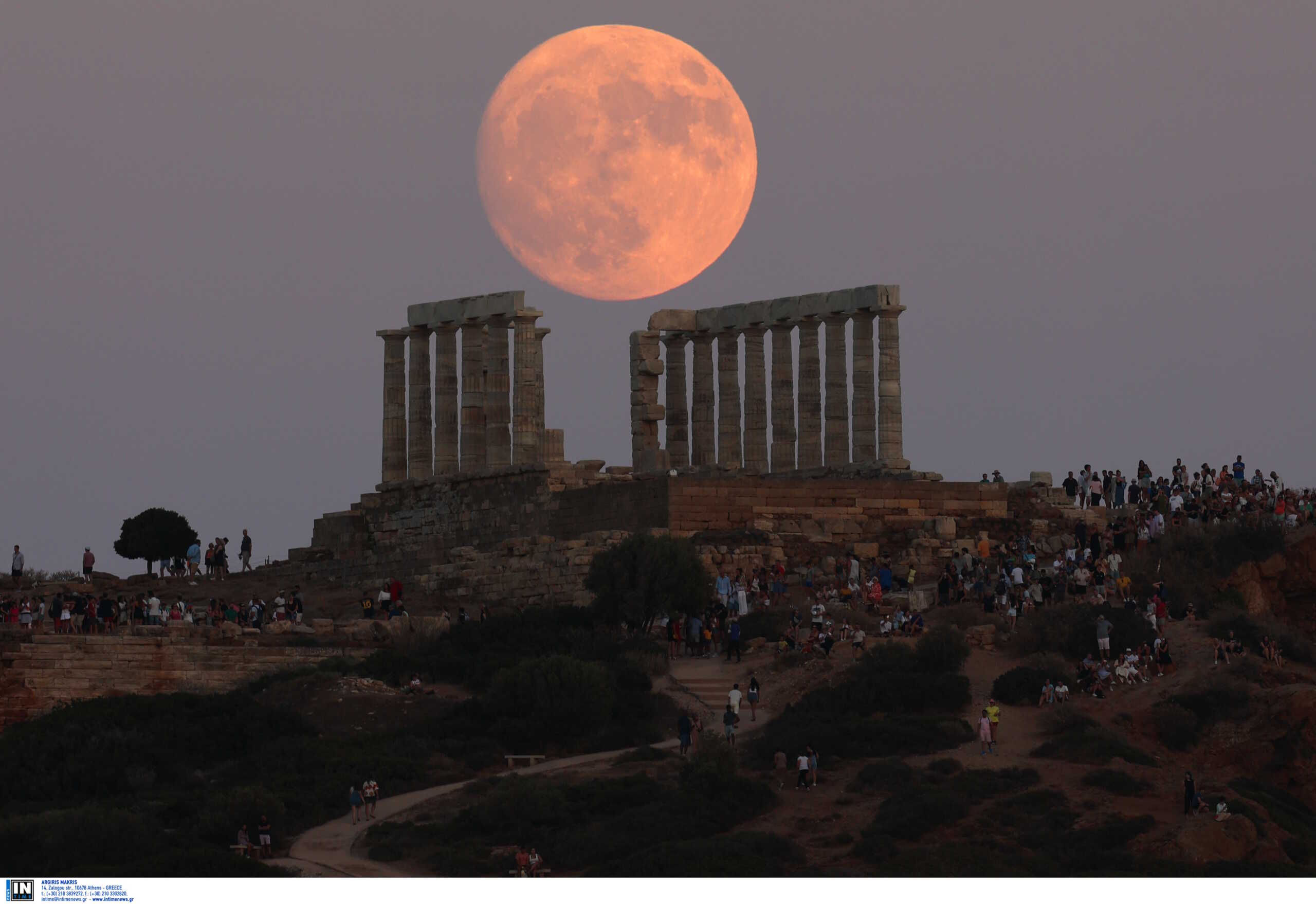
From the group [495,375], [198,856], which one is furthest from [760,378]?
[198,856]

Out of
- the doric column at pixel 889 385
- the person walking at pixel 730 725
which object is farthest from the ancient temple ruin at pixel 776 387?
the person walking at pixel 730 725

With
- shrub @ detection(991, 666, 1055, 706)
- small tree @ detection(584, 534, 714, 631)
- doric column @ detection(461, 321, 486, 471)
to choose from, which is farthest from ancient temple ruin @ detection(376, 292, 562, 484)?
shrub @ detection(991, 666, 1055, 706)

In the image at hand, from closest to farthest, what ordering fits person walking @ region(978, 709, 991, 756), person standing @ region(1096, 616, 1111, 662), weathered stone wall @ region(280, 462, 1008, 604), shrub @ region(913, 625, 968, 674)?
1. person walking @ region(978, 709, 991, 756)
2. shrub @ region(913, 625, 968, 674)
3. person standing @ region(1096, 616, 1111, 662)
4. weathered stone wall @ region(280, 462, 1008, 604)

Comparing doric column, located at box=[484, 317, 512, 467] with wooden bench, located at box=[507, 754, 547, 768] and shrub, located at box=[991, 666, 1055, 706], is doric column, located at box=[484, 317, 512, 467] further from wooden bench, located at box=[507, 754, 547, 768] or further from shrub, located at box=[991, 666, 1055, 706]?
shrub, located at box=[991, 666, 1055, 706]

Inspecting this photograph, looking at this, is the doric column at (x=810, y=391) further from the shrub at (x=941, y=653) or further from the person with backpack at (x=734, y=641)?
the shrub at (x=941, y=653)

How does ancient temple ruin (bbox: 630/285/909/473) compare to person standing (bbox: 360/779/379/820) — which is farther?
ancient temple ruin (bbox: 630/285/909/473)

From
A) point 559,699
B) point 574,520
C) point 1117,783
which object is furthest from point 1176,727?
point 574,520

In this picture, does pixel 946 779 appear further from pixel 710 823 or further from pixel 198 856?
pixel 198 856
